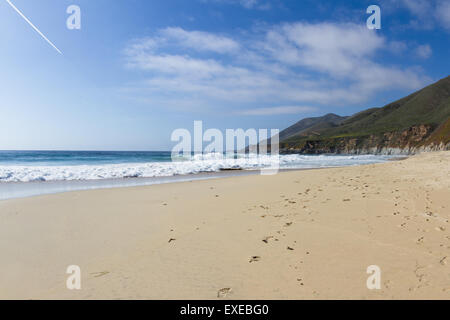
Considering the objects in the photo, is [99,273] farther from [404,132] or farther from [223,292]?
[404,132]

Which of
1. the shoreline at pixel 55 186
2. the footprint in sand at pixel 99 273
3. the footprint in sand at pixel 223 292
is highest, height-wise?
the shoreline at pixel 55 186

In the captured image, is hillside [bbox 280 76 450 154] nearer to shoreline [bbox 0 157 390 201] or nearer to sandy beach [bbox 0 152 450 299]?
sandy beach [bbox 0 152 450 299]

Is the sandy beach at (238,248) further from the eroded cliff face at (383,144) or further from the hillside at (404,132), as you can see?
the hillside at (404,132)

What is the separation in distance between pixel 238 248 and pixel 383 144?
97.3 m

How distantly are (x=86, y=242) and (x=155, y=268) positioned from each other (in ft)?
6.24

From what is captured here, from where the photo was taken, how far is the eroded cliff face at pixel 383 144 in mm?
64688

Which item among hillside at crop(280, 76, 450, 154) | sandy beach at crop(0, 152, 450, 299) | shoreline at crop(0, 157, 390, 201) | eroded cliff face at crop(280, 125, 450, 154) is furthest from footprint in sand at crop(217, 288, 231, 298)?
hillside at crop(280, 76, 450, 154)

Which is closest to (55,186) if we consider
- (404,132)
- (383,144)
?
(383,144)

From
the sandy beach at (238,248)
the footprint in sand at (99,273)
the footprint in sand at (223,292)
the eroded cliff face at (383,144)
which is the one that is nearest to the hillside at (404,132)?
the eroded cliff face at (383,144)

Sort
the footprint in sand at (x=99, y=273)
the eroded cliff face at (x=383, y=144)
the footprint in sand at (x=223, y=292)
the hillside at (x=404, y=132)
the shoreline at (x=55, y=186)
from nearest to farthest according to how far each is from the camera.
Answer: the footprint in sand at (x=223, y=292)
the footprint in sand at (x=99, y=273)
the shoreline at (x=55, y=186)
the eroded cliff face at (x=383, y=144)
the hillside at (x=404, y=132)

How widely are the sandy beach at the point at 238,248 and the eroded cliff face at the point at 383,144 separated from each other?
62.5 meters

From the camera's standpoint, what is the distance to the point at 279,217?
17.4ft

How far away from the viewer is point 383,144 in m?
83.7
